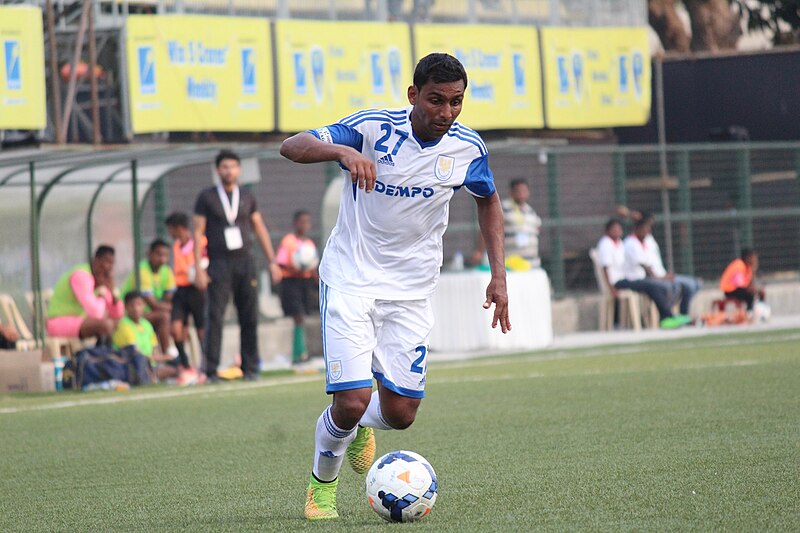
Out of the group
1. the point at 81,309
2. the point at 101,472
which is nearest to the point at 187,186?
the point at 81,309

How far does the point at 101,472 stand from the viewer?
27.8 feet

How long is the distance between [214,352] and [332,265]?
27.2 feet

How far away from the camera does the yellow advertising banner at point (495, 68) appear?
72.7 ft

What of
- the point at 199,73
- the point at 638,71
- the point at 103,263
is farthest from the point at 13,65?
the point at 638,71

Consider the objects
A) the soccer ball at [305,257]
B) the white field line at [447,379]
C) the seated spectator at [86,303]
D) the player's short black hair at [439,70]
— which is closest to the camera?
the player's short black hair at [439,70]

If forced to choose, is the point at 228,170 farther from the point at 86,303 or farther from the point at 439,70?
the point at 439,70

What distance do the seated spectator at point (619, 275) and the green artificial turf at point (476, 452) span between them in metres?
5.87

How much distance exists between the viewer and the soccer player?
652 cm

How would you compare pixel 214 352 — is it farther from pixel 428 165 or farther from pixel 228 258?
pixel 428 165

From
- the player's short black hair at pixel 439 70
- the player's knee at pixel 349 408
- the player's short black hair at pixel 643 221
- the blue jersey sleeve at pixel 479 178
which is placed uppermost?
the player's short black hair at pixel 439 70

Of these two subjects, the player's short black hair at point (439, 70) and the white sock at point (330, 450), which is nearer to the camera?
the player's short black hair at point (439, 70)

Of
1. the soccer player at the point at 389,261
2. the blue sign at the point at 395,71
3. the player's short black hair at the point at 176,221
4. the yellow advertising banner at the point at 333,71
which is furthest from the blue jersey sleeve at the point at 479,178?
the blue sign at the point at 395,71

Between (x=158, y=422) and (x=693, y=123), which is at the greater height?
(x=693, y=123)

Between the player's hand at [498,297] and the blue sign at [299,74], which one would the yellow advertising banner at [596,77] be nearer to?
the blue sign at [299,74]
